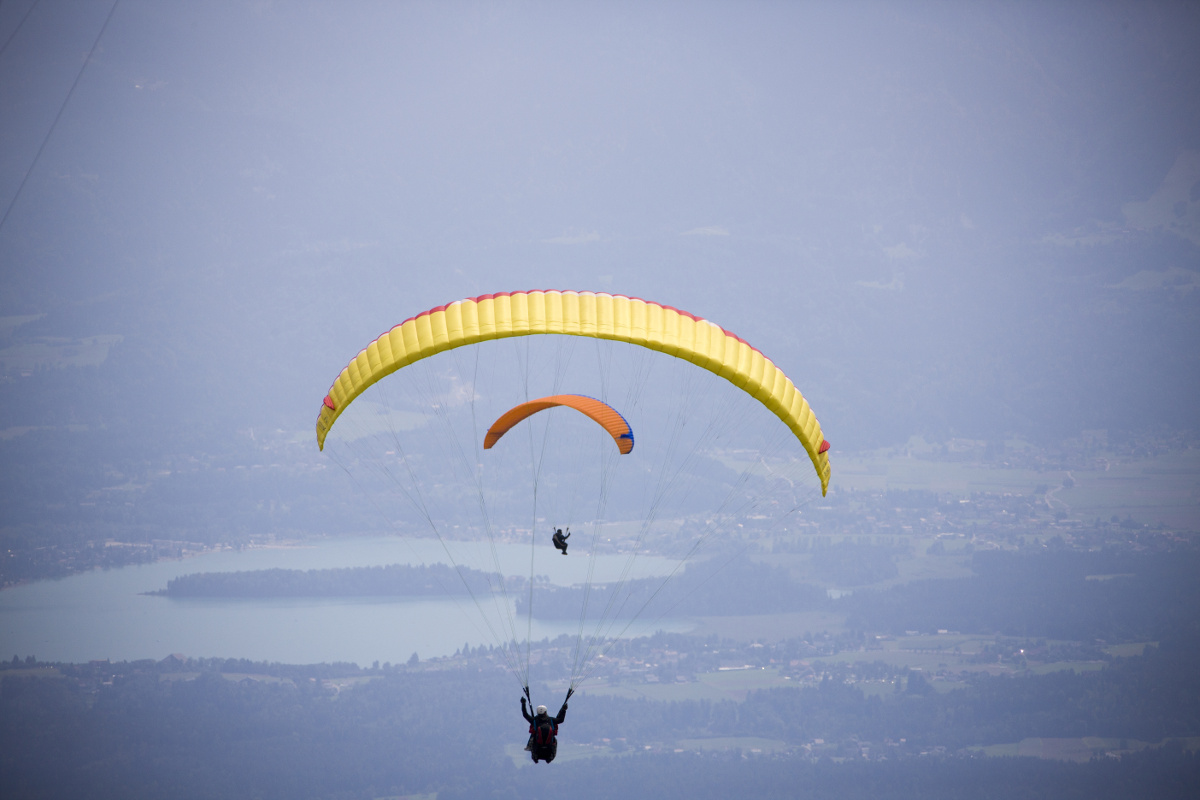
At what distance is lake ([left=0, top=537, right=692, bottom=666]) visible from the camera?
123m

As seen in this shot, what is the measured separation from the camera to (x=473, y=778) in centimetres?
9475

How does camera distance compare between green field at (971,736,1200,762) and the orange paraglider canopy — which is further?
green field at (971,736,1200,762)

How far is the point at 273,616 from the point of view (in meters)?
142

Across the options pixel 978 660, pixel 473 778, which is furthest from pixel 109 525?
pixel 978 660

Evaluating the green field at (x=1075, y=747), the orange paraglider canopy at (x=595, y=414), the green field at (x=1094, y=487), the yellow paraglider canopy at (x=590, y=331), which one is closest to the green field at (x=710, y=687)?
the green field at (x=1075, y=747)

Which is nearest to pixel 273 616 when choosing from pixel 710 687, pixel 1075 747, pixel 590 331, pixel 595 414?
pixel 710 687

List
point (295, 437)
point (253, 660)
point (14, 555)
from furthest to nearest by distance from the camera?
point (295, 437) < point (14, 555) < point (253, 660)

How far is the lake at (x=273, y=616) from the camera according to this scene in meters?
123

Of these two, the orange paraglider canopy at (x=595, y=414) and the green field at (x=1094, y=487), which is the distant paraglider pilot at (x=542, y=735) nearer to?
the orange paraglider canopy at (x=595, y=414)

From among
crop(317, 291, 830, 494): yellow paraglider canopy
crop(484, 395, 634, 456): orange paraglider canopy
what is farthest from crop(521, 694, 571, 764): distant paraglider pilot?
crop(317, 291, 830, 494): yellow paraglider canopy

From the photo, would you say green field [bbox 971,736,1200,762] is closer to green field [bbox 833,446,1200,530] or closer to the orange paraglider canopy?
green field [bbox 833,446,1200,530]

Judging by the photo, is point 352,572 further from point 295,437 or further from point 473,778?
point 473,778

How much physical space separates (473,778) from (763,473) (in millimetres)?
98774

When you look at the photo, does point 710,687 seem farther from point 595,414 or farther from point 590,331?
point 590,331
